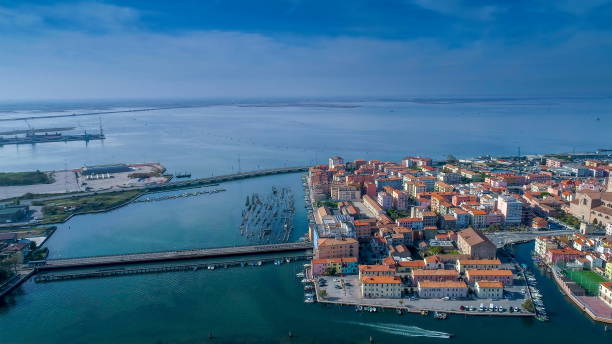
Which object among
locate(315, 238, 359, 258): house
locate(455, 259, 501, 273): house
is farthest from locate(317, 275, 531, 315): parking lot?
locate(315, 238, 359, 258): house

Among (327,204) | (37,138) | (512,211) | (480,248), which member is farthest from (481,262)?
(37,138)

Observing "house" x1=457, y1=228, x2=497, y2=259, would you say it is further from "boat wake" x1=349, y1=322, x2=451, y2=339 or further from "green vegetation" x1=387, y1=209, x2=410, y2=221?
"green vegetation" x1=387, y1=209, x2=410, y2=221

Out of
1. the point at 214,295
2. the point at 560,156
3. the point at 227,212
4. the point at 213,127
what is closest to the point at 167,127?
the point at 213,127

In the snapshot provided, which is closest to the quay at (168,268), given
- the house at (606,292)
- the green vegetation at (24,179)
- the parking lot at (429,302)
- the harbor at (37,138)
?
the parking lot at (429,302)

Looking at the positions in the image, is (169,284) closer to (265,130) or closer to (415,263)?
(415,263)

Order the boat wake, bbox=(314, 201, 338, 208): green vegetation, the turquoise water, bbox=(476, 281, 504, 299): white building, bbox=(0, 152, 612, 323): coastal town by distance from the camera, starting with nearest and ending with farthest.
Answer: the boat wake → the turquoise water → bbox=(476, 281, 504, 299): white building → bbox=(0, 152, 612, 323): coastal town → bbox=(314, 201, 338, 208): green vegetation

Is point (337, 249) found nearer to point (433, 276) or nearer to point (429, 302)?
point (433, 276)

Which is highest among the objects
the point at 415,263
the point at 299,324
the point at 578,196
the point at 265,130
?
the point at 265,130
